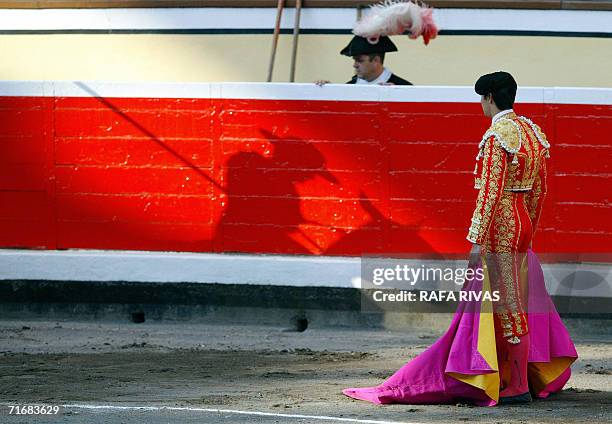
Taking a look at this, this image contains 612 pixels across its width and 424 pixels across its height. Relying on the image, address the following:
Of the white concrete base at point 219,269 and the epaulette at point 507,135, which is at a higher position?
the epaulette at point 507,135

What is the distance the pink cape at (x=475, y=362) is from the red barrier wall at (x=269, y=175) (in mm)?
2340

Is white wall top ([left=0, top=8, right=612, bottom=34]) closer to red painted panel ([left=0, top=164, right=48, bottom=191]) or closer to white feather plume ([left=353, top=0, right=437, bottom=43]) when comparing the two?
white feather plume ([left=353, top=0, right=437, bottom=43])

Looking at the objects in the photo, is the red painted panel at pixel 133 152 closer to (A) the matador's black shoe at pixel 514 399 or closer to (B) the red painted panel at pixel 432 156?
(B) the red painted panel at pixel 432 156

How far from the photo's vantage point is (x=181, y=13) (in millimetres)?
10523

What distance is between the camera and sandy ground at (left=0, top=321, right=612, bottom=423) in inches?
219

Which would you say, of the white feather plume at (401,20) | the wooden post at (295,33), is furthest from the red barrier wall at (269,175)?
the wooden post at (295,33)

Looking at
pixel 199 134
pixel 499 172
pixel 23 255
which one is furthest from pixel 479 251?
pixel 23 255

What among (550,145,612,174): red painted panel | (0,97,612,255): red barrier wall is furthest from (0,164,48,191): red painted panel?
(550,145,612,174): red painted panel

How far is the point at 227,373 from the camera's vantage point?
6723 millimetres

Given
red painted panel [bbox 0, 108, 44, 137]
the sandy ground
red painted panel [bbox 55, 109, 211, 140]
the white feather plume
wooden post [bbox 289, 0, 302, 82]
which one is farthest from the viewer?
wooden post [bbox 289, 0, 302, 82]

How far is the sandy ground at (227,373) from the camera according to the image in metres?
5.55

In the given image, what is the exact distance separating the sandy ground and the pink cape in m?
0.06

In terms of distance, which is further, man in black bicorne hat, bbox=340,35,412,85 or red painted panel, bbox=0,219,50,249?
red painted panel, bbox=0,219,50,249

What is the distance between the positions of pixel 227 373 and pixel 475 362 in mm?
1512
